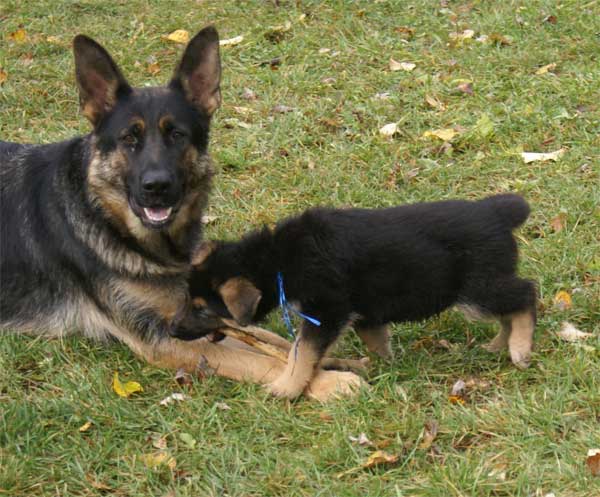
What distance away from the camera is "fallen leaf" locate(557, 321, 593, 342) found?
498cm

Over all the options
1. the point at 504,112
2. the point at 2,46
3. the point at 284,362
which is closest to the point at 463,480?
the point at 284,362

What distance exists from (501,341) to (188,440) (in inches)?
72.1

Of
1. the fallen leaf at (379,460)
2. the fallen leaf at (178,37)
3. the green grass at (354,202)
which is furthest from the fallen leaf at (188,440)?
the fallen leaf at (178,37)

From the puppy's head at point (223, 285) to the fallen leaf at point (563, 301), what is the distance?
1.89 meters

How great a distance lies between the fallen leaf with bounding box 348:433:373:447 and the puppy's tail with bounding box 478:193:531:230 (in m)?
1.39

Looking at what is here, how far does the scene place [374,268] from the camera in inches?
186

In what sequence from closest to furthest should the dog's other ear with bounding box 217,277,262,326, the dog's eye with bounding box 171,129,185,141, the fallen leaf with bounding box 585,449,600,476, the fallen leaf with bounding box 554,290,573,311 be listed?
the fallen leaf with bounding box 585,449,600,476 < the dog's other ear with bounding box 217,277,262,326 < the dog's eye with bounding box 171,129,185,141 < the fallen leaf with bounding box 554,290,573,311

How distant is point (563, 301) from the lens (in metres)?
5.39

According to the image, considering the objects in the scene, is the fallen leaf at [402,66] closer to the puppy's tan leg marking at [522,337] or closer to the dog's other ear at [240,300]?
the puppy's tan leg marking at [522,337]

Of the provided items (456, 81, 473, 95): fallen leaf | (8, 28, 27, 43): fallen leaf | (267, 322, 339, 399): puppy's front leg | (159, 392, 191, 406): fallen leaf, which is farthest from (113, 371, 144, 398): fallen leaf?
(8, 28, 27, 43): fallen leaf

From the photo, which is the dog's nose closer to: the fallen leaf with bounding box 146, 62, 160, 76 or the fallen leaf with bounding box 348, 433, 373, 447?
the fallen leaf with bounding box 348, 433, 373, 447

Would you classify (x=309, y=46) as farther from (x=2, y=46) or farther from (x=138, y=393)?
(x=138, y=393)

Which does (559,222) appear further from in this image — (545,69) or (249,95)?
(249,95)

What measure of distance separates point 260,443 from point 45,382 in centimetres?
141
